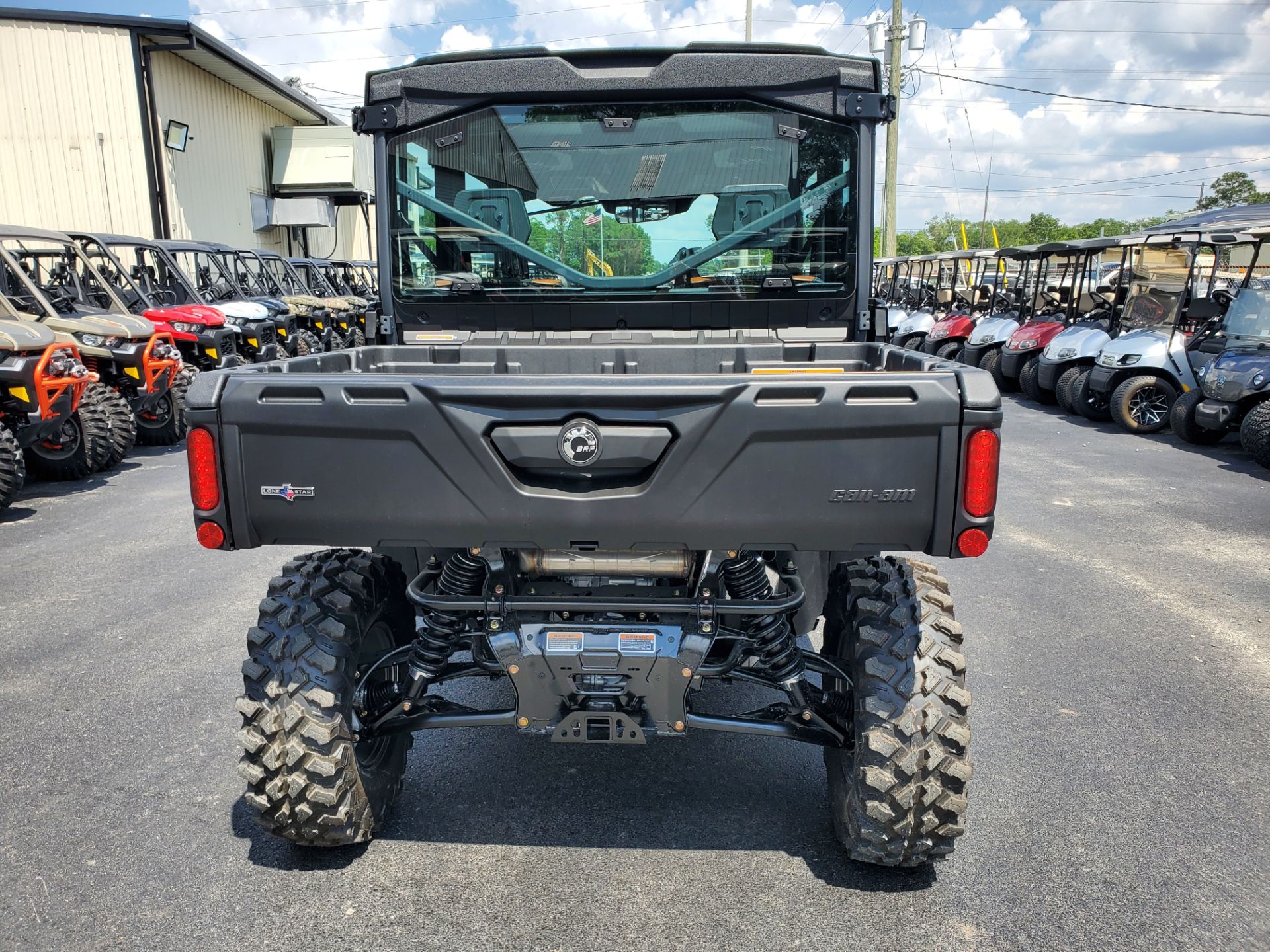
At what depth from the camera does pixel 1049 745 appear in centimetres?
365

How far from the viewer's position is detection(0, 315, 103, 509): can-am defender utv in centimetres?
689

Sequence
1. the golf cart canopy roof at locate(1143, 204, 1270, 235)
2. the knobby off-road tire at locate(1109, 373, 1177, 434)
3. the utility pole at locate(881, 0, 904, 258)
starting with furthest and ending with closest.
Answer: the utility pole at locate(881, 0, 904, 258) → the knobby off-road tire at locate(1109, 373, 1177, 434) → the golf cart canopy roof at locate(1143, 204, 1270, 235)

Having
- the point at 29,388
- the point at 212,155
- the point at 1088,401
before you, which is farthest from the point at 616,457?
the point at 212,155

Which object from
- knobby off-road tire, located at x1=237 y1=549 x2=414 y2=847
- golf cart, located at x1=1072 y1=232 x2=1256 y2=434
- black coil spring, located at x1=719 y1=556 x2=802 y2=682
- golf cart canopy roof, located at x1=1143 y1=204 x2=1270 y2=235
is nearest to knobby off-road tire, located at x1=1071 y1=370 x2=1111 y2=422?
golf cart, located at x1=1072 y1=232 x2=1256 y2=434

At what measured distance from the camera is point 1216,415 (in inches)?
374

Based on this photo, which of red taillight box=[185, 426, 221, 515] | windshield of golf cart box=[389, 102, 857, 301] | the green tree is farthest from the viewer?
the green tree

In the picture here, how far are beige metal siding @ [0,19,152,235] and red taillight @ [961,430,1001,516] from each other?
62.7 ft

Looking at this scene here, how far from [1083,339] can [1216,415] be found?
3.42 meters

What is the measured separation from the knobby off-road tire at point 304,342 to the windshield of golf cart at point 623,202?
1010cm

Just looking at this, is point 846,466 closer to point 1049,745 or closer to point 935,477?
point 935,477

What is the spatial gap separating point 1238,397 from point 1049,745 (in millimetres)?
7297

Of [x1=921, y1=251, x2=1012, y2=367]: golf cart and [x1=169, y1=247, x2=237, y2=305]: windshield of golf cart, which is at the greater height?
[x1=169, y1=247, x2=237, y2=305]: windshield of golf cart

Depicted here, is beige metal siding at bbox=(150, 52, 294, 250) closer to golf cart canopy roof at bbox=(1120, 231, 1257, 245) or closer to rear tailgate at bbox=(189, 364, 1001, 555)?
golf cart canopy roof at bbox=(1120, 231, 1257, 245)

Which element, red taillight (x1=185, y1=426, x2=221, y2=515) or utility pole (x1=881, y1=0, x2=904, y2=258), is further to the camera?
utility pole (x1=881, y1=0, x2=904, y2=258)
